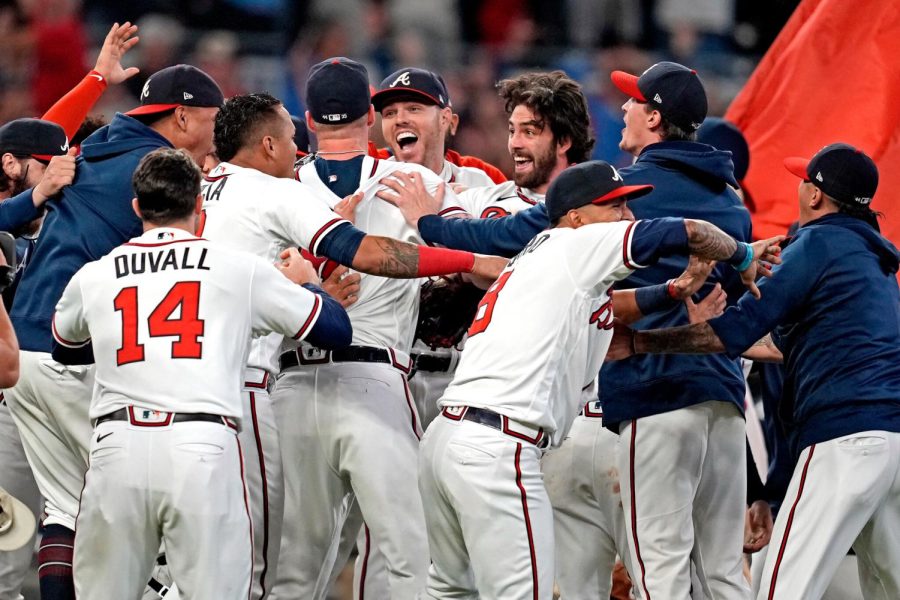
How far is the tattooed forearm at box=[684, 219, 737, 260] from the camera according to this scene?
5.32m

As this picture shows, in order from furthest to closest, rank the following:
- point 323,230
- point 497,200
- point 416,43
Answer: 1. point 416,43
2. point 497,200
3. point 323,230

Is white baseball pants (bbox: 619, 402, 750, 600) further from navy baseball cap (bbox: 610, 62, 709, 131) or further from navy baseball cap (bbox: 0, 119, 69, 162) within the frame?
navy baseball cap (bbox: 0, 119, 69, 162)

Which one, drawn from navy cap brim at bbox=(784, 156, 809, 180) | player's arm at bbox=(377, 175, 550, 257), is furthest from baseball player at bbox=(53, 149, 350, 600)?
navy cap brim at bbox=(784, 156, 809, 180)

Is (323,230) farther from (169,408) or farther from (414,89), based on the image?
(414,89)

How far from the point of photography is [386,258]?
5836 mm

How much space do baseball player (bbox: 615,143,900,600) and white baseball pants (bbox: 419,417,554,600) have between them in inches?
39.8

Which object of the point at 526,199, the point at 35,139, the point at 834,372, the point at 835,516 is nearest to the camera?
the point at 835,516

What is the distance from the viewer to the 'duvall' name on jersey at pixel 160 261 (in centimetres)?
524

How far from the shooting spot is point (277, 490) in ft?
19.9

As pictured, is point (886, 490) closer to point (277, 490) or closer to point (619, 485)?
point (619, 485)

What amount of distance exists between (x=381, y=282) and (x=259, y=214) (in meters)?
0.67

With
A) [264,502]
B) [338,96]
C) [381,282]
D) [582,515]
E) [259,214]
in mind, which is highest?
[338,96]

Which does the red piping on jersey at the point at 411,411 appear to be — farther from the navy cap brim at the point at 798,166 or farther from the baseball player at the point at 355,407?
the navy cap brim at the point at 798,166

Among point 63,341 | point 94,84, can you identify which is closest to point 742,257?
point 63,341
